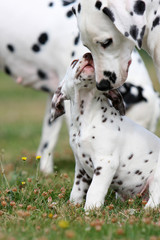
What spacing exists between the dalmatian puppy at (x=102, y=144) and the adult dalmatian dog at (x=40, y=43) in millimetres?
2054

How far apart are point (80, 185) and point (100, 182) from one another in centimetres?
46

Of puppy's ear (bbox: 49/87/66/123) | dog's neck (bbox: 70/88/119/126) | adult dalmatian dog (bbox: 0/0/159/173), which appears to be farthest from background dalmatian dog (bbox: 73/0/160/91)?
adult dalmatian dog (bbox: 0/0/159/173)

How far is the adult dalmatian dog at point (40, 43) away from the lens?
22.6 ft

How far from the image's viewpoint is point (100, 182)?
4262 millimetres

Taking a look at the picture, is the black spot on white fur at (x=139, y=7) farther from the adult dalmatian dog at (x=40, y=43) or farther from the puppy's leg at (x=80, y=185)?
the adult dalmatian dog at (x=40, y=43)

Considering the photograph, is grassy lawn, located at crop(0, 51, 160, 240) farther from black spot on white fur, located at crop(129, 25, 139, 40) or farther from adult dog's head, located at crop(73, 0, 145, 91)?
black spot on white fur, located at crop(129, 25, 139, 40)

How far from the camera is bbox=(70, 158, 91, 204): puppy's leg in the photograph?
4.68 meters

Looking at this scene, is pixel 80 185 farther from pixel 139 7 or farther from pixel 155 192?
pixel 139 7

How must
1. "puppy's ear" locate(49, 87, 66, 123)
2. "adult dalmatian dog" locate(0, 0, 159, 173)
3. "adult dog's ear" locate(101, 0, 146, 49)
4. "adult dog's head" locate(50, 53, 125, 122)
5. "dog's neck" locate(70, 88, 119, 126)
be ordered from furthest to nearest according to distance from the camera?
"adult dalmatian dog" locate(0, 0, 159, 173)
"puppy's ear" locate(49, 87, 66, 123)
"dog's neck" locate(70, 88, 119, 126)
"adult dog's head" locate(50, 53, 125, 122)
"adult dog's ear" locate(101, 0, 146, 49)

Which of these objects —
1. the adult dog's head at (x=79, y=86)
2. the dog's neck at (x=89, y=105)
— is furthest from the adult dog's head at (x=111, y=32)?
the dog's neck at (x=89, y=105)

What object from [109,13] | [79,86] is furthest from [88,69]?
[109,13]

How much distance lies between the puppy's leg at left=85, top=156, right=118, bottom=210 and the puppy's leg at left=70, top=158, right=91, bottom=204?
38 cm

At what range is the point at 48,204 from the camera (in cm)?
446

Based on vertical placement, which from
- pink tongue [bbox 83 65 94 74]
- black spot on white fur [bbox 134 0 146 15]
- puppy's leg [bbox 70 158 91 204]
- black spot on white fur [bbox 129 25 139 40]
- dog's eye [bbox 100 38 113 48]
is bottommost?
puppy's leg [bbox 70 158 91 204]
